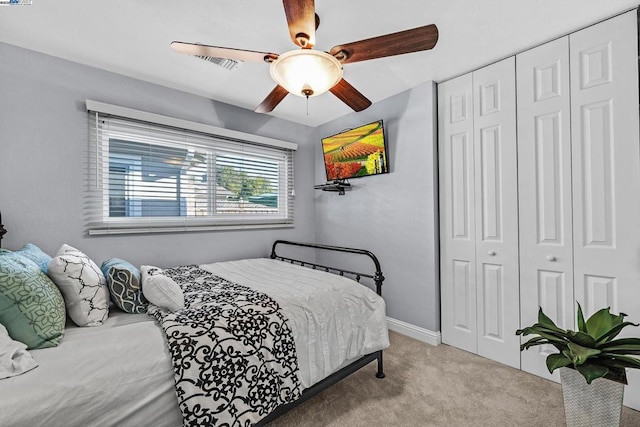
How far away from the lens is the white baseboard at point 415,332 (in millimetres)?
2646

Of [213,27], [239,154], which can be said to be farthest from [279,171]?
[213,27]

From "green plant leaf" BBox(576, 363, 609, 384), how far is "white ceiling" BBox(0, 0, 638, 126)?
198 cm

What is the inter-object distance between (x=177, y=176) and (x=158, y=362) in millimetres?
1999

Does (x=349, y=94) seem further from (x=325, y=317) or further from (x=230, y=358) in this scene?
(x=230, y=358)

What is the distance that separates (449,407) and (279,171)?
2852 millimetres

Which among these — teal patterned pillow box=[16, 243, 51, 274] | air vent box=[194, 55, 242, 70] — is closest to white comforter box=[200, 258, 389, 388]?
teal patterned pillow box=[16, 243, 51, 274]

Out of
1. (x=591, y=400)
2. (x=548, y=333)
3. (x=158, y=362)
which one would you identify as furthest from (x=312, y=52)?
(x=591, y=400)

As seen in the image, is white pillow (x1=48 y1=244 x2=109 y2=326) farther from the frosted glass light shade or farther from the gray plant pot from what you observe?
the gray plant pot

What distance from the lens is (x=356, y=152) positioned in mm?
3242

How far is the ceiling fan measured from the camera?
133 centimetres

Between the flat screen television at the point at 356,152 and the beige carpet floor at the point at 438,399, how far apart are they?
1.89 metres

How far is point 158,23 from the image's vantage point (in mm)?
1841

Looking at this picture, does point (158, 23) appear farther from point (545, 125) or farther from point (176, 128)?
point (545, 125)

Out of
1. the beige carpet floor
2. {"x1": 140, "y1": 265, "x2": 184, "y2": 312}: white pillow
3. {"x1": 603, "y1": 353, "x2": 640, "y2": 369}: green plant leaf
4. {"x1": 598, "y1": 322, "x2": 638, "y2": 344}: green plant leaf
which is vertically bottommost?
the beige carpet floor
